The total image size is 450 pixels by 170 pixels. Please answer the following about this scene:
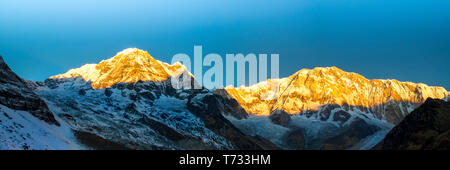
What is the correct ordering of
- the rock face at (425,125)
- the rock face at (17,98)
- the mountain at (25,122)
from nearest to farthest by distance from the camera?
the mountain at (25,122) → the rock face at (17,98) → the rock face at (425,125)

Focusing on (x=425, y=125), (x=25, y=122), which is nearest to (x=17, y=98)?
(x=25, y=122)

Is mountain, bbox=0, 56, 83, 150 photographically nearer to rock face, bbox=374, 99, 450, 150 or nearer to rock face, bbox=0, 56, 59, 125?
rock face, bbox=0, 56, 59, 125

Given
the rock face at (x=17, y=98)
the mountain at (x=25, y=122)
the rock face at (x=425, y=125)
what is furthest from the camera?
the rock face at (x=425, y=125)

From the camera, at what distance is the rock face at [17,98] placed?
13162 cm

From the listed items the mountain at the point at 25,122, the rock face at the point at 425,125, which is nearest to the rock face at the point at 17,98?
the mountain at the point at 25,122

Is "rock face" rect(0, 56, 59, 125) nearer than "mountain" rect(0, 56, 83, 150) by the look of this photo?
No

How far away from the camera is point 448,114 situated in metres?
170

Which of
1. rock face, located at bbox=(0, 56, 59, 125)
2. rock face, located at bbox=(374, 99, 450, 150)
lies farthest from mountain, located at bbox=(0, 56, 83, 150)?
rock face, located at bbox=(374, 99, 450, 150)

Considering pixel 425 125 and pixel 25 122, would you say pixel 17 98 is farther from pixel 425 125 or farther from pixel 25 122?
pixel 425 125

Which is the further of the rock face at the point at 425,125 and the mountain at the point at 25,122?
the rock face at the point at 425,125

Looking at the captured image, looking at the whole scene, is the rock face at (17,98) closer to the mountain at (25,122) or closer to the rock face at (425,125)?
the mountain at (25,122)

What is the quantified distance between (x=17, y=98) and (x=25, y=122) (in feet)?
79.4

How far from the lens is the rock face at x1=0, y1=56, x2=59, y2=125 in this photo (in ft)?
432
